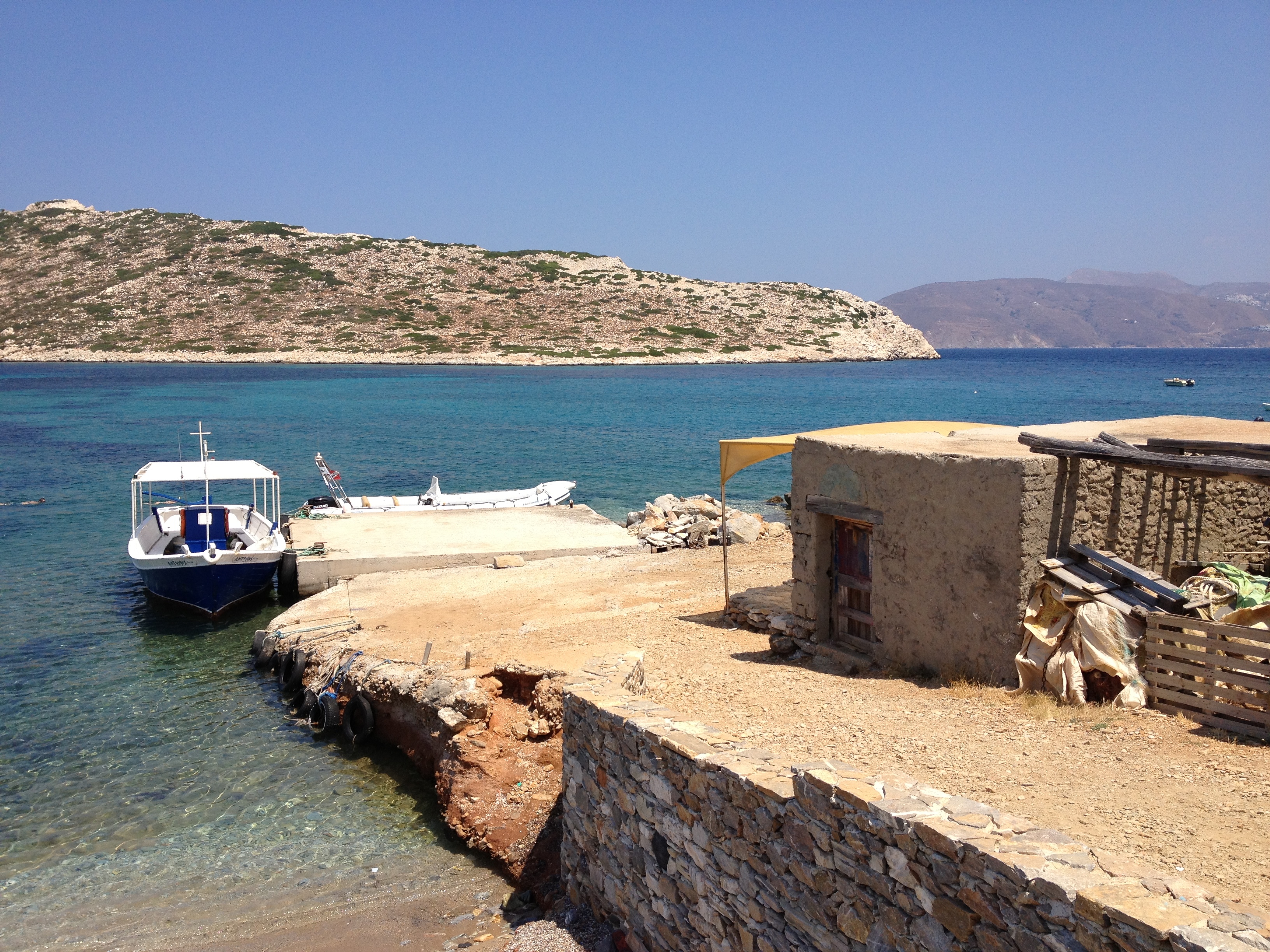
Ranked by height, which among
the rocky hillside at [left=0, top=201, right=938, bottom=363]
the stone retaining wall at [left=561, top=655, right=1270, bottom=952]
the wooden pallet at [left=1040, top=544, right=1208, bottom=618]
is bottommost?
the stone retaining wall at [left=561, top=655, right=1270, bottom=952]

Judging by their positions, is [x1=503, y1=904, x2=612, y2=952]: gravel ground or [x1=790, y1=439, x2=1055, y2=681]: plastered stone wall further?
[x1=790, y1=439, x2=1055, y2=681]: plastered stone wall

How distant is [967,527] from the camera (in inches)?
360

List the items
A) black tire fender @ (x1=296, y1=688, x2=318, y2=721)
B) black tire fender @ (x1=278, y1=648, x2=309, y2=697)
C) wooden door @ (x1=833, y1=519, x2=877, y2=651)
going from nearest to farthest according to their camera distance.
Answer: wooden door @ (x1=833, y1=519, x2=877, y2=651), black tire fender @ (x1=296, y1=688, x2=318, y2=721), black tire fender @ (x1=278, y1=648, x2=309, y2=697)

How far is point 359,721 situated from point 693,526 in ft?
34.9

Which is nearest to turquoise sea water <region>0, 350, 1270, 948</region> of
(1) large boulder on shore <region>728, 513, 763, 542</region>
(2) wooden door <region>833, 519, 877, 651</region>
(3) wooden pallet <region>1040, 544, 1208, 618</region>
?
(2) wooden door <region>833, 519, 877, 651</region>

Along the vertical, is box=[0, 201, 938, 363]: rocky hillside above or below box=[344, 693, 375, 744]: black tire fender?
above

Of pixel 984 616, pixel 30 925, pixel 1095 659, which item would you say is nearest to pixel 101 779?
pixel 30 925

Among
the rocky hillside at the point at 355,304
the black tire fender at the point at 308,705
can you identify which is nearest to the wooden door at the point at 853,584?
the black tire fender at the point at 308,705

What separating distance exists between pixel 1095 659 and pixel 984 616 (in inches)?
42.6

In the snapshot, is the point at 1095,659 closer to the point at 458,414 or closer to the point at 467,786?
the point at 467,786

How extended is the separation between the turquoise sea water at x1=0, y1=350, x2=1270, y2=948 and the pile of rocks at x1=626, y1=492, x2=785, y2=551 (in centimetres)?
431

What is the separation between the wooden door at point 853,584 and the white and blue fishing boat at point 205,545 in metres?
12.0

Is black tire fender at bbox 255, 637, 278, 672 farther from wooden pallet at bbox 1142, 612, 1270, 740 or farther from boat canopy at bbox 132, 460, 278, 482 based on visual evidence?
wooden pallet at bbox 1142, 612, 1270, 740

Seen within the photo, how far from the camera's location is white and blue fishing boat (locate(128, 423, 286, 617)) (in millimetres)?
18031
